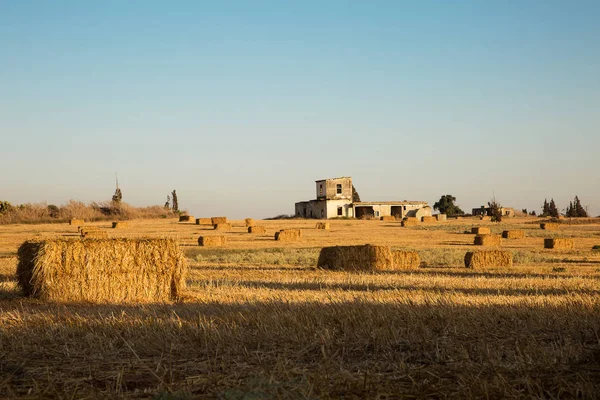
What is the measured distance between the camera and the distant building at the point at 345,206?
8256cm

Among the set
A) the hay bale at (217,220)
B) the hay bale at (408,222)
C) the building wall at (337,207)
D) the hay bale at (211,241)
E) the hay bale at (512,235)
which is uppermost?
the building wall at (337,207)

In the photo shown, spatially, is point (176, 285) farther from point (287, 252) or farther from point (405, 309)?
point (287, 252)

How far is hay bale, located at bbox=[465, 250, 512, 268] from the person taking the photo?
81.0 feet

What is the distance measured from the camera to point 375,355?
6.90 m

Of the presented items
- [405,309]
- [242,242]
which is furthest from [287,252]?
[405,309]

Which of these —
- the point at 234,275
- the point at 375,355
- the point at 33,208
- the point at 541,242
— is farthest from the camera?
the point at 33,208

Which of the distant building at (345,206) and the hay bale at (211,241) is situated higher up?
the distant building at (345,206)

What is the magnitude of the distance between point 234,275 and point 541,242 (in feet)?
82.9

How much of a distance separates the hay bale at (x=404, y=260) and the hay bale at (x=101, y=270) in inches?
388

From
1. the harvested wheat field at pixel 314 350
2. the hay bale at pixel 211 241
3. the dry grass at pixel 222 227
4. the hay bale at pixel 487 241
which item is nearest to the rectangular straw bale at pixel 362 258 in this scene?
the harvested wheat field at pixel 314 350

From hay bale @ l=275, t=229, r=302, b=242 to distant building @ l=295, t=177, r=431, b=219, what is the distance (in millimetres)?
36677

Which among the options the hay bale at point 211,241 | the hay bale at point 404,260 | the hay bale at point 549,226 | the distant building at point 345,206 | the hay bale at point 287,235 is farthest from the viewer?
the distant building at point 345,206

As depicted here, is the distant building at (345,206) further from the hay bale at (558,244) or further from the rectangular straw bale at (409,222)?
the hay bale at (558,244)

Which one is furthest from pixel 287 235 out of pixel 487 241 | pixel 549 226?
pixel 549 226
